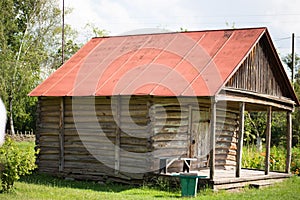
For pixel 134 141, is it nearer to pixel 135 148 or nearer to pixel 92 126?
pixel 135 148

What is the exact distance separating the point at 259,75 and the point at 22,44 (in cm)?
2647

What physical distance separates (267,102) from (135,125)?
471 cm

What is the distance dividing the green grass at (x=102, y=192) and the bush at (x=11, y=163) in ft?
1.14

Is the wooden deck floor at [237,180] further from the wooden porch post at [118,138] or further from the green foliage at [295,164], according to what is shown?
the wooden porch post at [118,138]

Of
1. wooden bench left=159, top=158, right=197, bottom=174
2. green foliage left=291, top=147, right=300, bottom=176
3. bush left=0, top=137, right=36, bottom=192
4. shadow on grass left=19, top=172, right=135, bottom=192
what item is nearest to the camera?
bush left=0, top=137, right=36, bottom=192

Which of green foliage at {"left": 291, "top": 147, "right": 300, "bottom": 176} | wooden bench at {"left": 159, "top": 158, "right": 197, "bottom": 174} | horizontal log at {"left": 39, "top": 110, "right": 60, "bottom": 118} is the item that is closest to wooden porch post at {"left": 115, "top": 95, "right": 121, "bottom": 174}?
wooden bench at {"left": 159, "top": 158, "right": 197, "bottom": 174}

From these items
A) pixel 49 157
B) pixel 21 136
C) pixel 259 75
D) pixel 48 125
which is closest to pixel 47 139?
pixel 48 125

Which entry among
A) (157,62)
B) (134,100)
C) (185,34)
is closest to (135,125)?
(134,100)

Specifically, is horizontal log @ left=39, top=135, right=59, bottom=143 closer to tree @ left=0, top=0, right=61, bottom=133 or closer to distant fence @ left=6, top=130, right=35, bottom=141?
tree @ left=0, top=0, right=61, bottom=133

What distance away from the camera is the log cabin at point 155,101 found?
1391 cm

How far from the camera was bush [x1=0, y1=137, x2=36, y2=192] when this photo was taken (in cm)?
1152

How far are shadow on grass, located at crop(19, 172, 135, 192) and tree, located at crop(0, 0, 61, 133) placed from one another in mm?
21129

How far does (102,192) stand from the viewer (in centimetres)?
1259

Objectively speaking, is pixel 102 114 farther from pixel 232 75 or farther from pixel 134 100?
pixel 232 75
